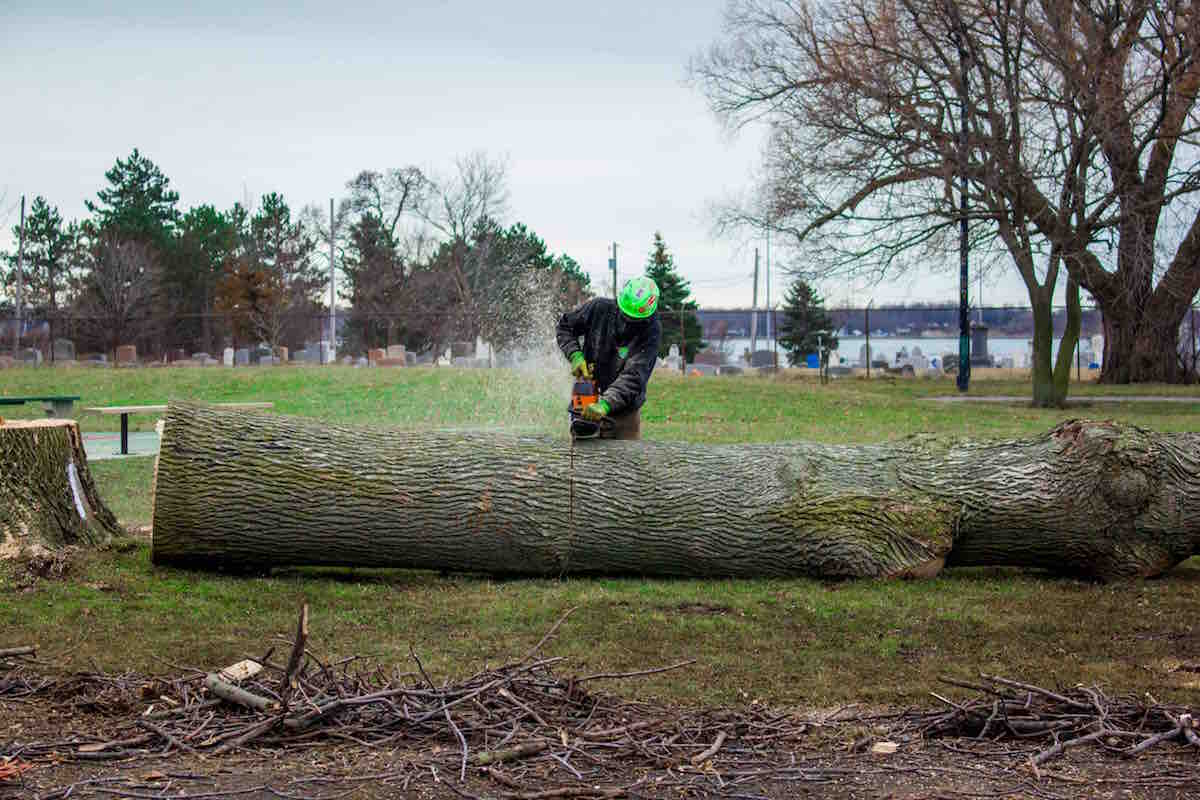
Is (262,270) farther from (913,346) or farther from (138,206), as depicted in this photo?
(913,346)

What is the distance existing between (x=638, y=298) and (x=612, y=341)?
43cm

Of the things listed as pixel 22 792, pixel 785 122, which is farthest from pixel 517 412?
pixel 22 792

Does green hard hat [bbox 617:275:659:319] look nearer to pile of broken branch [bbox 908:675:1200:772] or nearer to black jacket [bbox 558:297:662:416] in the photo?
black jacket [bbox 558:297:662:416]

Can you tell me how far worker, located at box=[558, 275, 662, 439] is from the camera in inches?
304

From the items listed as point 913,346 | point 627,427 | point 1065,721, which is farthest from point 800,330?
point 1065,721

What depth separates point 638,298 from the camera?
775cm

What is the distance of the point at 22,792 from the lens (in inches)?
139

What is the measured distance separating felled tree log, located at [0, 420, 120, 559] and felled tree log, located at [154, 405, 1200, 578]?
80 cm

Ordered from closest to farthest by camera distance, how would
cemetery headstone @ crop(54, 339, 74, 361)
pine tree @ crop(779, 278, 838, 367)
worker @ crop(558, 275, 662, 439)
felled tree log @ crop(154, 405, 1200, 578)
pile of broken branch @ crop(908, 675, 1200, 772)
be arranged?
1. pile of broken branch @ crop(908, 675, 1200, 772)
2. felled tree log @ crop(154, 405, 1200, 578)
3. worker @ crop(558, 275, 662, 439)
4. cemetery headstone @ crop(54, 339, 74, 361)
5. pine tree @ crop(779, 278, 838, 367)

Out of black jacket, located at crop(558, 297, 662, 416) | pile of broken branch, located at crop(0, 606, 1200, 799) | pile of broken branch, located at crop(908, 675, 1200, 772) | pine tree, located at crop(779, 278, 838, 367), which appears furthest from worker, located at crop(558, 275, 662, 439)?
pine tree, located at crop(779, 278, 838, 367)

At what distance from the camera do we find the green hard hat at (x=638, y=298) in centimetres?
775

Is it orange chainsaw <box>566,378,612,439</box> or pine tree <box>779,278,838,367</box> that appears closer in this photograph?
orange chainsaw <box>566,378,612,439</box>

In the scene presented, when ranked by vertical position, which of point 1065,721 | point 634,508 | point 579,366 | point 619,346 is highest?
point 619,346

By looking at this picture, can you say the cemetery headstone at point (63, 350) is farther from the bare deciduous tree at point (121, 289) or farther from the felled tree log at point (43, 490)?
the felled tree log at point (43, 490)
